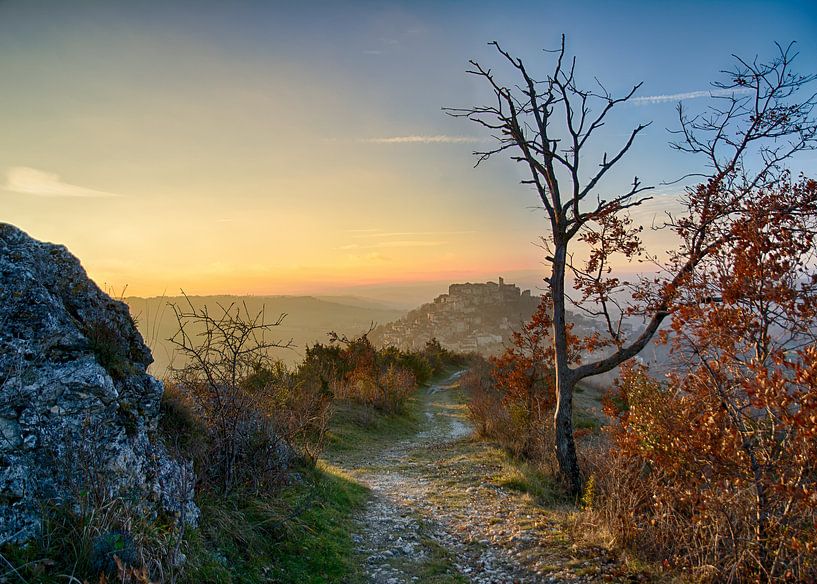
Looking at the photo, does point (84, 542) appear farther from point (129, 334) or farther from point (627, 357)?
point (627, 357)

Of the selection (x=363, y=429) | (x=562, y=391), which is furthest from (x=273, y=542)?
(x=363, y=429)

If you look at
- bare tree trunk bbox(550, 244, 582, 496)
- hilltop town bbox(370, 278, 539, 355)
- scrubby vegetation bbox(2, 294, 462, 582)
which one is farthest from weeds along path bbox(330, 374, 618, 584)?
hilltop town bbox(370, 278, 539, 355)

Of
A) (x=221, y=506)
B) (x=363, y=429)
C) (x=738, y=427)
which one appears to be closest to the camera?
(x=738, y=427)

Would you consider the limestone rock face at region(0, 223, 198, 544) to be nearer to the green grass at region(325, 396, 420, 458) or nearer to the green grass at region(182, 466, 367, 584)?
the green grass at region(182, 466, 367, 584)

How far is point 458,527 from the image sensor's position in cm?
684

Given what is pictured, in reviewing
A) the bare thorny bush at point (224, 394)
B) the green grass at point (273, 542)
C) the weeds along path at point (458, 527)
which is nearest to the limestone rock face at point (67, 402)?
the green grass at point (273, 542)

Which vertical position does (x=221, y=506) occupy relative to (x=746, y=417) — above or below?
below

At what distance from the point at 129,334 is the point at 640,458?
6355mm

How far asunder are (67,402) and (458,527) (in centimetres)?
544

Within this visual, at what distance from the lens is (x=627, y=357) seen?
7844mm

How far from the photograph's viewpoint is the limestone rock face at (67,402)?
3.25 meters

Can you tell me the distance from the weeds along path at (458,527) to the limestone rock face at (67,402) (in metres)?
2.87

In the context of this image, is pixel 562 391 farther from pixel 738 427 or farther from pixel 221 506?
pixel 221 506

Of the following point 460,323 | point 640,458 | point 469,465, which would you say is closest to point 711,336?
point 640,458
